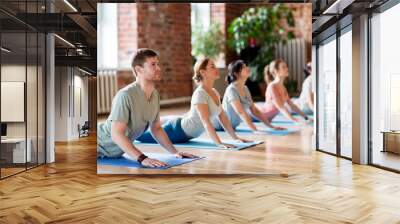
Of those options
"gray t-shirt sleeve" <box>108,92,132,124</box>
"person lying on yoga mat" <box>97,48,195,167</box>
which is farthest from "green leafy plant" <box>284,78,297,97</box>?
"gray t-shirt sleeve" <box>108,92,132,124</box>

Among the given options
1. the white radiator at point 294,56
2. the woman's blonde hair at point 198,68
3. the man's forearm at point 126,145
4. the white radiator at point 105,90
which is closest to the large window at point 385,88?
the white radiator at point 294,56

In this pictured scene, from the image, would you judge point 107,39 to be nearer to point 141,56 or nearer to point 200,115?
point 141,56

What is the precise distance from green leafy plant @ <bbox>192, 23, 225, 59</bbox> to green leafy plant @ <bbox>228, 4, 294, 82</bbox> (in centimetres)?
16

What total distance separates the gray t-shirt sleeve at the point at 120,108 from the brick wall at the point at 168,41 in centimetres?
13

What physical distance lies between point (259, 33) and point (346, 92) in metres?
1.32

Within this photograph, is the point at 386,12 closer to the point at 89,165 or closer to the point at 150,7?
the point at 150,7

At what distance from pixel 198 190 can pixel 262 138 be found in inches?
48.7

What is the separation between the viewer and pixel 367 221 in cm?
306

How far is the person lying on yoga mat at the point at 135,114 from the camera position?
15.1ft

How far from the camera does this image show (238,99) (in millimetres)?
4914

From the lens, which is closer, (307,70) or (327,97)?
(307,70)

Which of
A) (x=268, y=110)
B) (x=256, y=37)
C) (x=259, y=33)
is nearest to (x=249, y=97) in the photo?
(x=268, y=110)

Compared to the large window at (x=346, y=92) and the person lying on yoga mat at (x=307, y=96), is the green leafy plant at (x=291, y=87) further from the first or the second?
the large window at (x=346, y=92)

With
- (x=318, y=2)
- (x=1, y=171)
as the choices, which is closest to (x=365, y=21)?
(x=318, y=2)
